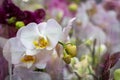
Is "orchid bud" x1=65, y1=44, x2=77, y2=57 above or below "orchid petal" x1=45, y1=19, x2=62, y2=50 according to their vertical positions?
below

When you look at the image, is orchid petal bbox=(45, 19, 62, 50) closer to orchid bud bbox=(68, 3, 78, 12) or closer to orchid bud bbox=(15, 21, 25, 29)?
orchid bud bbox=(15, 21, 25, 29)

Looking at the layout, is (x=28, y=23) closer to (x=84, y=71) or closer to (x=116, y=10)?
(x=84, y=71)

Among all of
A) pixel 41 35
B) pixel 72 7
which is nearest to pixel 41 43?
Result: pixel 41 35

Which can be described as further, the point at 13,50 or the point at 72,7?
the point at 72,7

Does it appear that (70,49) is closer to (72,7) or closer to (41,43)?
(41,43)

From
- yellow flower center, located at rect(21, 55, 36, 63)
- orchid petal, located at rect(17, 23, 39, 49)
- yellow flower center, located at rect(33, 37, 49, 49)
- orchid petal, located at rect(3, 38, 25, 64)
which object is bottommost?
yellow flower center, located at rect(21, 55, 36, 63)

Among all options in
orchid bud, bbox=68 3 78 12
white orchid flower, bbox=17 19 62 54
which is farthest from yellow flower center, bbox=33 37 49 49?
orchid bud, bbox=68 3 78 12
